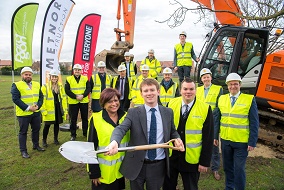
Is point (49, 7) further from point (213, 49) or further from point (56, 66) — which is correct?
point (213, 49)

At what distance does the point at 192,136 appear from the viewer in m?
2.83

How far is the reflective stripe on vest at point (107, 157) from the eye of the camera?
241 centimetres

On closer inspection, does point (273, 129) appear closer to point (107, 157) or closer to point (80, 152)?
point (107, 157)

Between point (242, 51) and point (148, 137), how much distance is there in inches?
179

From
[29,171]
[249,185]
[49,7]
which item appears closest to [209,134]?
[249,185]

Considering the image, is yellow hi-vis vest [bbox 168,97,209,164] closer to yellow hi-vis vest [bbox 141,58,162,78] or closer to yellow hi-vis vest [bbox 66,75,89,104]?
yellow hi-vis vest [bbox 66,75,89,104]

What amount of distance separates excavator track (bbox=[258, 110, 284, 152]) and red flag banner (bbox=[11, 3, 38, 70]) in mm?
6364

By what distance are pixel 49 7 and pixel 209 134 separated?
249 inches

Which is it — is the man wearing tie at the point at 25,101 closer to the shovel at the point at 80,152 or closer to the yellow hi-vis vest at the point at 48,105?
the yellow hi-vis vest at the point at 48,105

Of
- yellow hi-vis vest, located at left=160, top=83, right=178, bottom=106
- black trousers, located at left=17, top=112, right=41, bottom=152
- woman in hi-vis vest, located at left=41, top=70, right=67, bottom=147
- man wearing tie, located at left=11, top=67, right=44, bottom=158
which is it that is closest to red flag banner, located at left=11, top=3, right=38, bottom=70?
woman in hi-vis vest, located at left=41, top=70, right=67, bottom=147

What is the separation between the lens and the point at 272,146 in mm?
5918

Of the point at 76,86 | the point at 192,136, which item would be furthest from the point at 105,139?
the point at 76,86

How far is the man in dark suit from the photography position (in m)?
2.30

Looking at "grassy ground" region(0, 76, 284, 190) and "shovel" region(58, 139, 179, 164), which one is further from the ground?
"shovel" region(58, 139, 179, 164)
